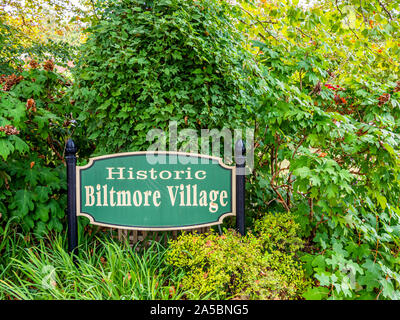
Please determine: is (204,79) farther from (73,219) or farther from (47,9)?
(47,9)

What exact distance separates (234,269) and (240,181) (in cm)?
65

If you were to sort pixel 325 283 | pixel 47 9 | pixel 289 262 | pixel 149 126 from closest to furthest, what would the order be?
pixel 325 283
pixel 289 262
pixel 149 126
pixel 47 9

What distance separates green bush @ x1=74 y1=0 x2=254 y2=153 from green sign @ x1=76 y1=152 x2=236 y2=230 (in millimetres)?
331

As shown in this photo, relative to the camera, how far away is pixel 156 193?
2.54 metres

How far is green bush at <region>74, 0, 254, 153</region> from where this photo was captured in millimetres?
2723

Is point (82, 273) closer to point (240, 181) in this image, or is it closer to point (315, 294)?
point (240, 181)

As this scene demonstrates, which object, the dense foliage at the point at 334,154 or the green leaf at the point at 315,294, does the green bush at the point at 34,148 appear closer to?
the dense foliage at the point at 334,154

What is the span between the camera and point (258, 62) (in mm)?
3029

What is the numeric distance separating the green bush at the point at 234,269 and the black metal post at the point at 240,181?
0.40 feet

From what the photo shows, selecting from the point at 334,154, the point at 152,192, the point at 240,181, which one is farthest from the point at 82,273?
the point at 334,154

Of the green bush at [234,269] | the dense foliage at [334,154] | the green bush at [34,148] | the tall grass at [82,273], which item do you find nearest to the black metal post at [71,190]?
the tall grass at [82,273]

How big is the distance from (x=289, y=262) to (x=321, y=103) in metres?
1.60

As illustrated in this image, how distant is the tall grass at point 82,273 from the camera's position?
2191mm

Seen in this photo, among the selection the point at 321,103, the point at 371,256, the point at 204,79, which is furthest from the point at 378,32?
the point at 371,256
